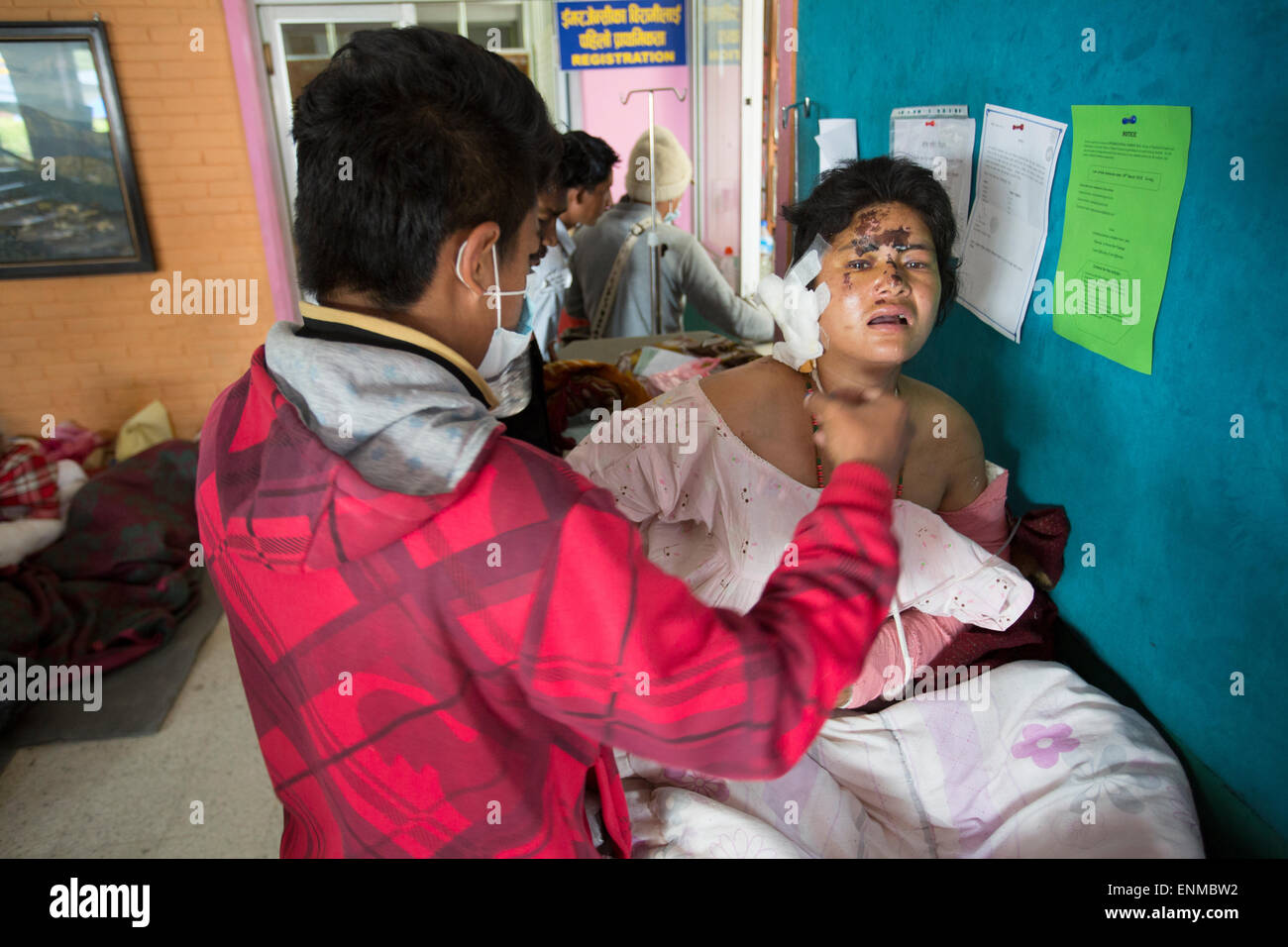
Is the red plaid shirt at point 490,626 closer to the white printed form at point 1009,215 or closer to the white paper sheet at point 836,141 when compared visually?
the white printed form at point 1009,215

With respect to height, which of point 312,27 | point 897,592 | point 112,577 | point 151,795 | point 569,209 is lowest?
point 151,795

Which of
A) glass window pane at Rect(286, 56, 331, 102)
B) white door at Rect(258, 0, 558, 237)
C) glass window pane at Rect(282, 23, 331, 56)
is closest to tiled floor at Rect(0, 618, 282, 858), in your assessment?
white door at Rect(258, 0, 558, 237)

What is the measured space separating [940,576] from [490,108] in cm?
100

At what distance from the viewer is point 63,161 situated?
422 centimetres

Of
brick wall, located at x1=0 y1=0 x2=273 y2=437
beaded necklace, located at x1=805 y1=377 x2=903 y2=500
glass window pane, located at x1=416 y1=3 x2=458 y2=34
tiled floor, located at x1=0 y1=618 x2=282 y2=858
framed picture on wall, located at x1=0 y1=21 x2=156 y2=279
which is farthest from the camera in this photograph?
glass window pane, located at x1=416 y1=3 x2=458 y2=34

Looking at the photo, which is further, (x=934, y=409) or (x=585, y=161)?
(x=585, y=161)

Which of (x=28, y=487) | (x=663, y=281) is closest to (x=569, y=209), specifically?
(x=663, y=281)

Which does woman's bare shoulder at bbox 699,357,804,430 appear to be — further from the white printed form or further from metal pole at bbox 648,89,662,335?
metal pole at bbox 648,89,662,335

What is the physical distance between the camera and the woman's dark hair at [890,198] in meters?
1.39

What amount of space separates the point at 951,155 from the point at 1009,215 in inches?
9.9

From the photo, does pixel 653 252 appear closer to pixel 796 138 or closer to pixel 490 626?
pixel 796 138

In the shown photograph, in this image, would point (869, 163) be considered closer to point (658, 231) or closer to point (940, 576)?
point (940, 576)

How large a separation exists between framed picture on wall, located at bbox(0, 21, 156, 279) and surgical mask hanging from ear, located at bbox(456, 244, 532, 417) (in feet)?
13.0

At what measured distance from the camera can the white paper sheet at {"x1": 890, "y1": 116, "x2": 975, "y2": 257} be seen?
157cm
